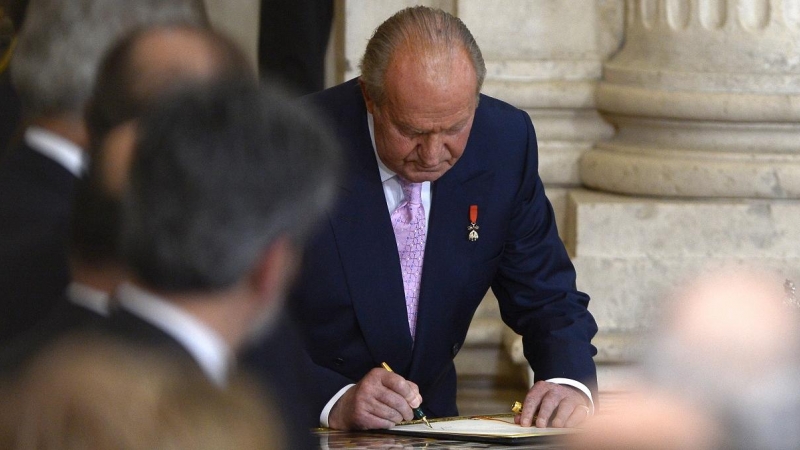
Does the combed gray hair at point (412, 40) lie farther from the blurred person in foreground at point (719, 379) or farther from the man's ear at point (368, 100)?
the blurred person in foreground at point (719, 379)

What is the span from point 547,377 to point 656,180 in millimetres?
1346

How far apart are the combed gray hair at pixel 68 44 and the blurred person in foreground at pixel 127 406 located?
1.19 meters

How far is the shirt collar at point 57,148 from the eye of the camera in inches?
81.2

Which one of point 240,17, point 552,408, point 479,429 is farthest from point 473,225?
point 240,17

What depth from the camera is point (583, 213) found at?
3.88 m

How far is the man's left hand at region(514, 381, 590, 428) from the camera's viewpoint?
95.6 inches

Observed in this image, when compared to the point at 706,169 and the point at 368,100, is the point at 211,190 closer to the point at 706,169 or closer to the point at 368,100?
the point at 368,100

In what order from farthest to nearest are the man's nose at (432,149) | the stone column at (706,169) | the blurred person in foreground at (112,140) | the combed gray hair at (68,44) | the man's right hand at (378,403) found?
the stone column at (706,169) < the man's nose at (432,149) < the man's right hand at (378,403) < the combed gray hair at (68,44) < the blurred person in foreground at (112,140)

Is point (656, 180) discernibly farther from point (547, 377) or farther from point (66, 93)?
point (66, 93)

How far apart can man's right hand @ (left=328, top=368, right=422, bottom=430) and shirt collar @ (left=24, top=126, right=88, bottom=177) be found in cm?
70

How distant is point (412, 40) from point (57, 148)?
85 centimetres

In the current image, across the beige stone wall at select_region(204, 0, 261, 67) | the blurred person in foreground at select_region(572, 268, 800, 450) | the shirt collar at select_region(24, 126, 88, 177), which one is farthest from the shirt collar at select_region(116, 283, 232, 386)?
the beige stone wall at select_region(204, 0, 261, 67)

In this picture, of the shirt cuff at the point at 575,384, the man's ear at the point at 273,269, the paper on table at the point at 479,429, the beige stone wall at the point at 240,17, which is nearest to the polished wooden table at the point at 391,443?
the paper on table at the point at 479,429

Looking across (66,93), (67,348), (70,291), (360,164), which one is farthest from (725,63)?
(67,348)
